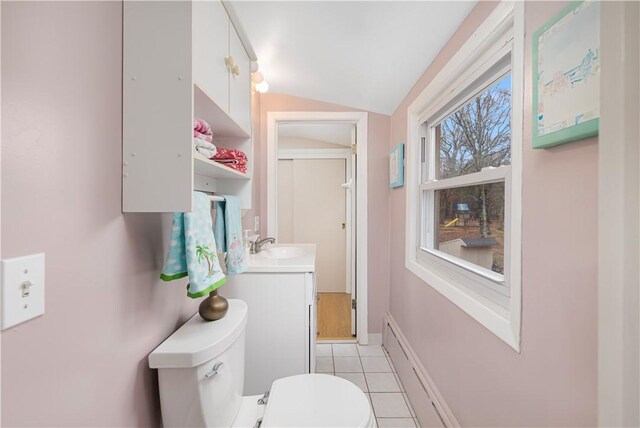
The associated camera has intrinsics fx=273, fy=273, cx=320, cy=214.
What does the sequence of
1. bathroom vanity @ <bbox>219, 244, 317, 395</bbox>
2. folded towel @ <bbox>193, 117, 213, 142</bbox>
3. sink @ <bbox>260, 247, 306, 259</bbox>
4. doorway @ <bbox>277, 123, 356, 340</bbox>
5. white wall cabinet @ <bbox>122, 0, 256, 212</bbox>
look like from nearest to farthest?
white wall cabinet @ <bbox>122, 0, 256, 212</bbox>
folded towel @ <bbox>193, 117, 213, 142</bbox>
bathroom vanity @ <bbox>219, 244, 317, 395</bbox>
sink @ <bbox>260, 247, 306, 259</bbox>
doorway @ <bbox>277, 123, 356, 340</bbox>

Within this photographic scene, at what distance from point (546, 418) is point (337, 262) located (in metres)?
3.16

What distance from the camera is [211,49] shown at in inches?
36.3

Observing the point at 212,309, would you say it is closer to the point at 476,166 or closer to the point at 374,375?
the point at 476,166

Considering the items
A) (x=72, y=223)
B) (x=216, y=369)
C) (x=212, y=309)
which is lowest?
(x=216, y=369)

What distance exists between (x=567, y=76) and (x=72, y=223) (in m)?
1.13

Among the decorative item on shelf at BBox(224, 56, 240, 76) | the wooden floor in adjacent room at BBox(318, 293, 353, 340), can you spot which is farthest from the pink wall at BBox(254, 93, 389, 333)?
the decorative item on shelf at BBox(224, 56, 240, 76)

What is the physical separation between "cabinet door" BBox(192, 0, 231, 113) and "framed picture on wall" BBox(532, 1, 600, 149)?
91 cm

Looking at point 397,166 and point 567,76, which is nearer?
point 567,76

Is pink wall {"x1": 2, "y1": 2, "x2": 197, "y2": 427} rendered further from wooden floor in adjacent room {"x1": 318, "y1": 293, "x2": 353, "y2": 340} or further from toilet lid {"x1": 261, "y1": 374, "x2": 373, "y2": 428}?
wooden floor in adjacent room {"x1": 318, "y1": 293, "x2": 353, "y2": 340}

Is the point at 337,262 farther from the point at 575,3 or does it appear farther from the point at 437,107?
the point at 575,3

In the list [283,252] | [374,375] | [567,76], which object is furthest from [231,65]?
[374,375]

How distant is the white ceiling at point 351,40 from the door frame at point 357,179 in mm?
288

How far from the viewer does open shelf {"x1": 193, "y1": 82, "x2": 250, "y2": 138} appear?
0.88 meters

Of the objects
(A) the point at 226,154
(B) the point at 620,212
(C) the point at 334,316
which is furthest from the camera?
(C) the point at 334,316
